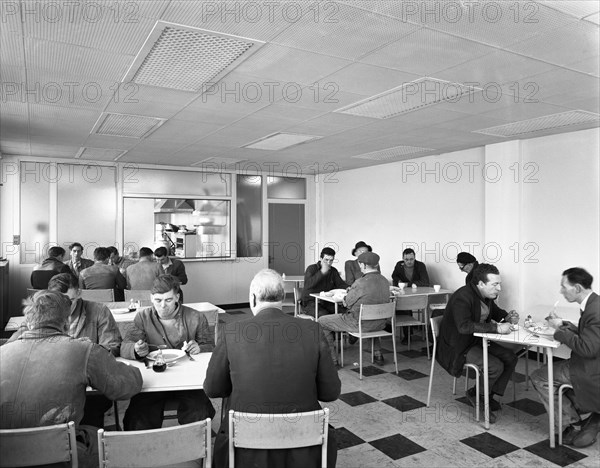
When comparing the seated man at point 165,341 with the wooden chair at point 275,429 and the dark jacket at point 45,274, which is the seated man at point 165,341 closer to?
the wooden chair at point 275,429

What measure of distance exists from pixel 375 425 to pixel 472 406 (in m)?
0.90

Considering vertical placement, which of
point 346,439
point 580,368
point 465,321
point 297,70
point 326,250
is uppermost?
point 297,70

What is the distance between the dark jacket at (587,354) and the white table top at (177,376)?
88.1 inches

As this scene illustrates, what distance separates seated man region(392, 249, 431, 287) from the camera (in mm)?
6574

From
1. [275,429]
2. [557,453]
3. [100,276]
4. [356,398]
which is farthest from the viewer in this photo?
[100,276]

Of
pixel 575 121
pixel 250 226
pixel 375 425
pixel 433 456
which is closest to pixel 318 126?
pixel 575 121

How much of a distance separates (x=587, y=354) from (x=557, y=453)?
27.3 inches

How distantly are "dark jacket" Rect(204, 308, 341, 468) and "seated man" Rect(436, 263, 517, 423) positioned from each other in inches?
74.4

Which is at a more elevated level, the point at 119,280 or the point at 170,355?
the point at 119,280

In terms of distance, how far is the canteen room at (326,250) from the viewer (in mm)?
2086

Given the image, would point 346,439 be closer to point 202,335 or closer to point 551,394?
point 202,335

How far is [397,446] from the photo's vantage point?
3258 mm

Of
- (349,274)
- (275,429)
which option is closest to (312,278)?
(349,274)

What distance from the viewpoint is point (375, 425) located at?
11.8ft
